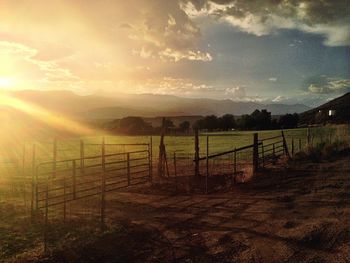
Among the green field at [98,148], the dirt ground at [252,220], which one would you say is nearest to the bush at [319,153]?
the green field at [98,148]

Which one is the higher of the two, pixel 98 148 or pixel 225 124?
→ pixel 225 124

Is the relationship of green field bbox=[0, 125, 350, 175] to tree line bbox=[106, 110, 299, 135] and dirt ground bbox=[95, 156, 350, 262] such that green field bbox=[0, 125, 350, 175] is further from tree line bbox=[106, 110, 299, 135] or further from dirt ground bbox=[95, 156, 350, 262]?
tree line bbox=[106, 110, 299, 135]

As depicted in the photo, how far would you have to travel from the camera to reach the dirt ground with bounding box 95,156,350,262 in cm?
884

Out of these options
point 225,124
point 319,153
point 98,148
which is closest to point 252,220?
point 319,153

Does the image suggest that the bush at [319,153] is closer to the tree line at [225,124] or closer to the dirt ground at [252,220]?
the dirt ground at [252,220]

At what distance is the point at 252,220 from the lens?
11500mm

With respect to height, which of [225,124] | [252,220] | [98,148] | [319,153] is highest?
[225,124]

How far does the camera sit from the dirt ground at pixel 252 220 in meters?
8.84

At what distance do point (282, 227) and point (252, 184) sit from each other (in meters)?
7.29

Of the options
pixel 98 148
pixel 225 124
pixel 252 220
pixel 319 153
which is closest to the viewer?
pixel 252 220

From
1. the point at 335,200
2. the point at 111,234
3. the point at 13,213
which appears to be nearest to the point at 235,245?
the point at 111,234

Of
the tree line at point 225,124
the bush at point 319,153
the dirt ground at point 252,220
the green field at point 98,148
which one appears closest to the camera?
the dirt ground at point 252,220

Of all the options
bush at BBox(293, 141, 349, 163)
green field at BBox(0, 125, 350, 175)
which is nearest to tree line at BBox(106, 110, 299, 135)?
green field at BBox(0, 125, 350, 175)

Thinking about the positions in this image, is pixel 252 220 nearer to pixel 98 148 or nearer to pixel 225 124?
pixel 98 148
